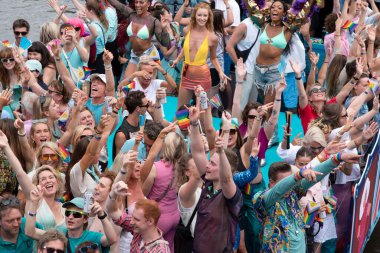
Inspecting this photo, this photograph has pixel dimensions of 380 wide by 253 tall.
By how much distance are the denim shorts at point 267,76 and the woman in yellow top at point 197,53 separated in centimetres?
49

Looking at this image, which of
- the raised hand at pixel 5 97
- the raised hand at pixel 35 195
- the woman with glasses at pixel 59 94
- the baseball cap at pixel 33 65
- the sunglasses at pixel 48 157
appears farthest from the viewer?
the baseball cap at pixel 33 65

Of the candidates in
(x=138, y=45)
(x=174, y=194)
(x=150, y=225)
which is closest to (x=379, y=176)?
(x=174, y=194)

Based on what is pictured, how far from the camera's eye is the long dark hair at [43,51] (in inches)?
445

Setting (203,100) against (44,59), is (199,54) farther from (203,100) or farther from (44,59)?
(203,100)

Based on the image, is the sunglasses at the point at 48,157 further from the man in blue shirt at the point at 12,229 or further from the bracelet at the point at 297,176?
the bracelet at the point at 297,176

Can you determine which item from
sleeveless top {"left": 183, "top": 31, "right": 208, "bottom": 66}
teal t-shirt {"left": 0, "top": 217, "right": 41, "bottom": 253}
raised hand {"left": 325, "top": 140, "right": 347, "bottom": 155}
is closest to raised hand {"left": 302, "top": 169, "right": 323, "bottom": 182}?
raised hand {"left": 325, "top": 140, "right": 347, "bottom": 155}

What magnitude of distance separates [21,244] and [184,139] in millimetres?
1914

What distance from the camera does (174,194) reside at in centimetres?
827

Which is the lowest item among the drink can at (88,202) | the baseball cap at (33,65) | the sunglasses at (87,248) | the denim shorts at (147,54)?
the denim shorts at (147,54)

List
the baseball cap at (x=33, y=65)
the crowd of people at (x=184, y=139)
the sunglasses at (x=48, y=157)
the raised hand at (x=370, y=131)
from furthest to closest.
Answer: the baseball cap at (x=33, y=65) < the raised hand at (x=370, y=131) < the sunglasses at (x=48, y=157) < the crowd of people at (x=184, y=139)

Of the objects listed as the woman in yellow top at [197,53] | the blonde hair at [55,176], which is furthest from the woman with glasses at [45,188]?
the woman in yellow top at [197,53]

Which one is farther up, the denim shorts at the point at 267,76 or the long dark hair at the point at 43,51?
A: the long dark hair at the point at 43,51

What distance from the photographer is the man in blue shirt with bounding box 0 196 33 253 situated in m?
7.47

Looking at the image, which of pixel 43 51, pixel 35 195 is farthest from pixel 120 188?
pixel 43 51
